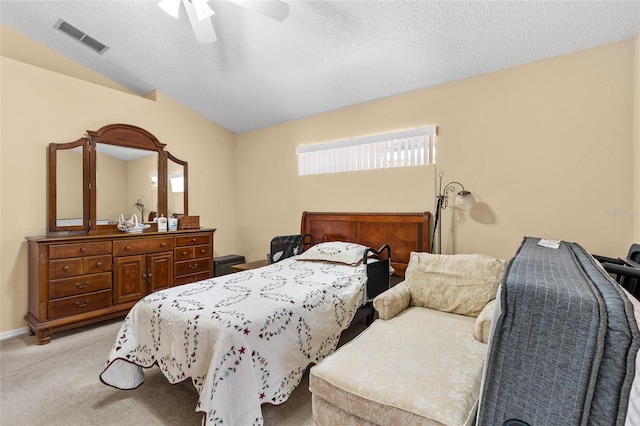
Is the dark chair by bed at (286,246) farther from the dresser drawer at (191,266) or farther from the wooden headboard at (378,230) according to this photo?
the dresser drawer at (191,266)

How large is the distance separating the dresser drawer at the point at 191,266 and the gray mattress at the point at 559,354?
3.66 metres

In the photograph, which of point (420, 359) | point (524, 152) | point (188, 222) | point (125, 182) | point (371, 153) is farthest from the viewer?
point (188, 222)

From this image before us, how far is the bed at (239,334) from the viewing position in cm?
150

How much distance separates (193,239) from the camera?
155 inches

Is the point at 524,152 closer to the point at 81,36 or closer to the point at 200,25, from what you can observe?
the point at 200,25

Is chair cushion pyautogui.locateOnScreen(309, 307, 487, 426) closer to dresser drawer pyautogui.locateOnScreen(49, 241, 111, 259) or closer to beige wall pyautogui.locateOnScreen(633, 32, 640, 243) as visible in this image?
beige wall pyautogui.locateOnScreen(633, 32, 640, 243)

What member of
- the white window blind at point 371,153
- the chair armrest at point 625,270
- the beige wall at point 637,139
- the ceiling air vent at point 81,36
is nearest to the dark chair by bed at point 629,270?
the chair armrest at point 625,270

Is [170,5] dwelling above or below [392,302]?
above

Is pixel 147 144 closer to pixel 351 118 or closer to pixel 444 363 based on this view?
pixel 351 118

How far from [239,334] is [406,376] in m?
0.86

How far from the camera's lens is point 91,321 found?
3012mm

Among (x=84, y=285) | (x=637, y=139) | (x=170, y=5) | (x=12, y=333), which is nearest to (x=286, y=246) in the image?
(x=84, y=285)

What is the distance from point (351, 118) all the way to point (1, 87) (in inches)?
142

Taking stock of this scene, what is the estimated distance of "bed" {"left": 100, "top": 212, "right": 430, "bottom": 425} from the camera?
1504 millimetres
